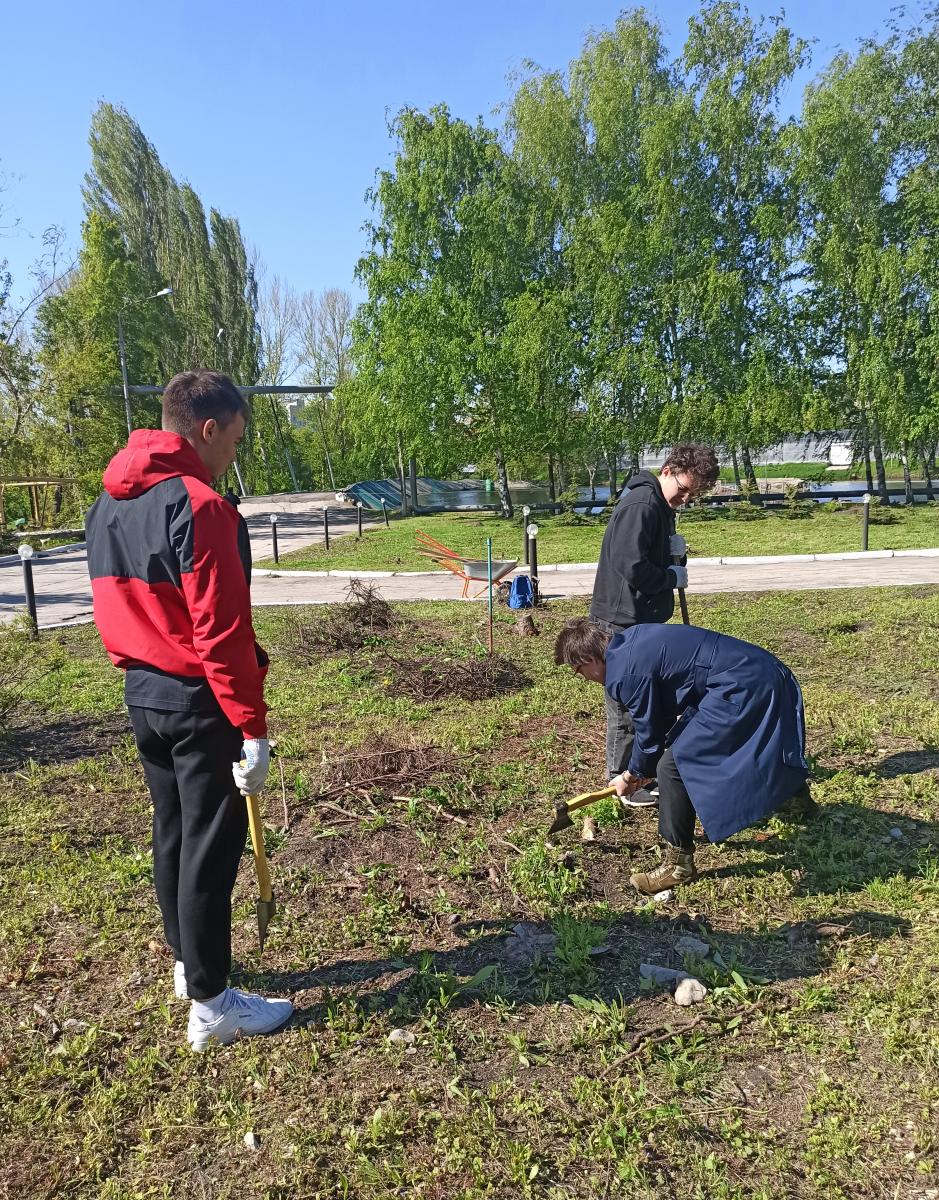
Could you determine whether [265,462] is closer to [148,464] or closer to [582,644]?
[582,644]

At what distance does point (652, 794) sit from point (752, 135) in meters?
24.9

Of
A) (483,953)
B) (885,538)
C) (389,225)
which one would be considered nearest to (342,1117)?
(483,953)

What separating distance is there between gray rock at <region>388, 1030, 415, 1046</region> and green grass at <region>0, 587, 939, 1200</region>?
0.02 metres

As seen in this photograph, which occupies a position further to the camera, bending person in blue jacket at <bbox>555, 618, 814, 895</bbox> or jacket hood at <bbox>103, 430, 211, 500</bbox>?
bending person in blue jacket at <bbox>555, 618, 814, 895</bbox>

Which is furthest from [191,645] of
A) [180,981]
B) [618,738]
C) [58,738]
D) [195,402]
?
[58,738]

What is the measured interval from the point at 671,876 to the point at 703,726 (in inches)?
28.8

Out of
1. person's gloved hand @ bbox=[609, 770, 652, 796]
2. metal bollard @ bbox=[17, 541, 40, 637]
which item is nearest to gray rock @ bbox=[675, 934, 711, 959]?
person's gloved hand @ bbox=[609, 770, 652, 796]

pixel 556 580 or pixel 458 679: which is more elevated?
pixel 556 580

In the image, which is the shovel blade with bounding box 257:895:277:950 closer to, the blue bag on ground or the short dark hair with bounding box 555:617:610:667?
the short dark hair with bounding box 555:617:610:667

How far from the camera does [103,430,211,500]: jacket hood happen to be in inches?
89.3

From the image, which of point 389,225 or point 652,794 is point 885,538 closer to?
point 652,794

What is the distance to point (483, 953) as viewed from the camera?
10.0 feet

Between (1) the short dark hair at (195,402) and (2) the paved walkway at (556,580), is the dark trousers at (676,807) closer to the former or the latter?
(1) the short dark hair at (195,402)

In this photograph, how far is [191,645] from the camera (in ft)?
7.59
